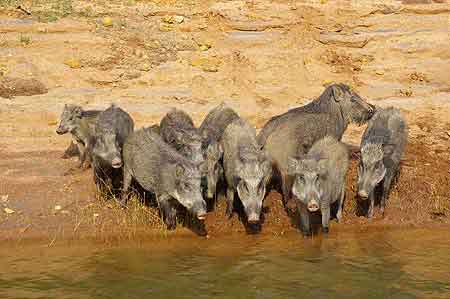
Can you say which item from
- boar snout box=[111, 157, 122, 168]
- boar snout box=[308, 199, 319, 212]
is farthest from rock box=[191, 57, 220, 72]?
boar snout box=[308, 199, 319, 212]

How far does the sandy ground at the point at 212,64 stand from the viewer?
46.5ft

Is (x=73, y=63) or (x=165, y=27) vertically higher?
(x=165, y=27)

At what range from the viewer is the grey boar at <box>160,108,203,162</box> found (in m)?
10.9

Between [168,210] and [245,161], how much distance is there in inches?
54.4

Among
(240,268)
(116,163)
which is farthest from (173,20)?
(240,268)

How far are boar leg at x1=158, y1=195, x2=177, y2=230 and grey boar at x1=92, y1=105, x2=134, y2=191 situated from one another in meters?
0.90

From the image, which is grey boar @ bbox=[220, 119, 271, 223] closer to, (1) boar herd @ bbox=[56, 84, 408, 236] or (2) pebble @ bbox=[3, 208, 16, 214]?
(1) boar herd @ bbox=[56, 84, 408, 236]

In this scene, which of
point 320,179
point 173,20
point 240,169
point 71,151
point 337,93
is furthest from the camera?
point 173,20

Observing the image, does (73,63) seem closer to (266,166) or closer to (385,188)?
(266,166)

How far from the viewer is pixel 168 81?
16.6 metres

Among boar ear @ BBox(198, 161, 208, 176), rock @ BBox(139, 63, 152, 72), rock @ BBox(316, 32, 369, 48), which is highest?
rock @ BBox(316, 32, 369, 48)

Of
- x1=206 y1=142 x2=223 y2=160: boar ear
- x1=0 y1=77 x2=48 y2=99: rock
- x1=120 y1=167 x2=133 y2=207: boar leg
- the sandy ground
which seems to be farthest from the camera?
x1=0 y1=77 x2=48 y2=99: rock

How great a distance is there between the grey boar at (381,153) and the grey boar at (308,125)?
2.36ft

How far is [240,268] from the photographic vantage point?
31.4 feet
